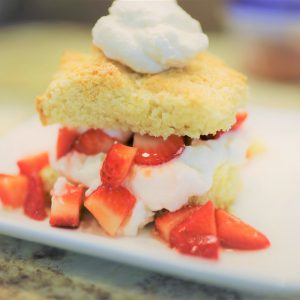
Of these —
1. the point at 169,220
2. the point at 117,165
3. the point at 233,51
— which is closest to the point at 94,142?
the point at 117,165

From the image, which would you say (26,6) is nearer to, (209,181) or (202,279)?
(209,181)

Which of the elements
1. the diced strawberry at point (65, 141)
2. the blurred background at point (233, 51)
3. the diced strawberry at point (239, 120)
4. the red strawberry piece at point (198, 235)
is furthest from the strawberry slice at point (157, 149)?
the blurred background at point (233, 51)

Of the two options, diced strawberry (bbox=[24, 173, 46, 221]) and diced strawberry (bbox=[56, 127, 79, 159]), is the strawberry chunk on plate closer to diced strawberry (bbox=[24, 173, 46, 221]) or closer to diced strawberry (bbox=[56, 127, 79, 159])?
diced strawberry (bbox=[24, 173, 46, 221])

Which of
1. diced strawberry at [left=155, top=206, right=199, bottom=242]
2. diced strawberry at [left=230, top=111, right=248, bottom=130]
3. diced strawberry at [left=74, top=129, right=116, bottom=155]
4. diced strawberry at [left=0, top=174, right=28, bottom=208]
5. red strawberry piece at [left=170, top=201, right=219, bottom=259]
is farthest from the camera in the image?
diced strawberry at [left=230, top=111, right=248, bottom=130]

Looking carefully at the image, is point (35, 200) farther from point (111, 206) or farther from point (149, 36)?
point (149, 36)

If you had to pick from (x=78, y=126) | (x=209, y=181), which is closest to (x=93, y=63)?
(x=78, y=126)

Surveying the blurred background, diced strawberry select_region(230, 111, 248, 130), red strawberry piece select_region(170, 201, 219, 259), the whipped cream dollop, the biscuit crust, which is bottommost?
the blurred background

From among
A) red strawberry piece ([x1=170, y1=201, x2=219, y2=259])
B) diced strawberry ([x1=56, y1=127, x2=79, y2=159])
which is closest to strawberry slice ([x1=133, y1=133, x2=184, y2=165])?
red strawberry piece ([x1=170, y1=201, x2=219, y2=259])

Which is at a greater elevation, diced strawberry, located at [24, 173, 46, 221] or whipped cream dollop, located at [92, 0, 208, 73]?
whipped cream dollop, located at [92, 0, 208, 73]
